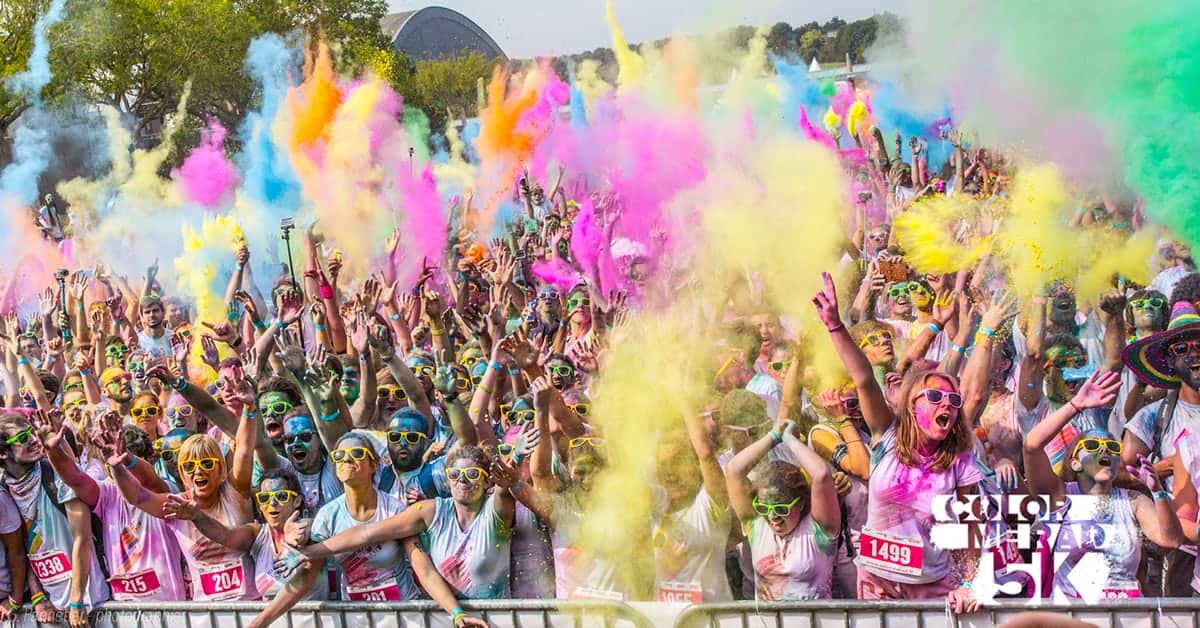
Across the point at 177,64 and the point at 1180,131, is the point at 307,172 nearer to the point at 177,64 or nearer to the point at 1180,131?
the point at 1180,131

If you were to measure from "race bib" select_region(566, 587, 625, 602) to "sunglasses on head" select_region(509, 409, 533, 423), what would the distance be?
0.85 m

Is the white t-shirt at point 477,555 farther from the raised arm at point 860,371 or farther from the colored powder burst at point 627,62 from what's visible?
→ the colored powder burst at point 627,62

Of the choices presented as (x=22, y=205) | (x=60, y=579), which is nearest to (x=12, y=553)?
(x=60, y=579)

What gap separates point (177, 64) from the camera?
24.2 meters

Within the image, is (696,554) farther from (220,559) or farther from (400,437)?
(220,559)

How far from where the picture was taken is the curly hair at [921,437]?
3672mm

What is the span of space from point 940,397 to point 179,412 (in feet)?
10.7

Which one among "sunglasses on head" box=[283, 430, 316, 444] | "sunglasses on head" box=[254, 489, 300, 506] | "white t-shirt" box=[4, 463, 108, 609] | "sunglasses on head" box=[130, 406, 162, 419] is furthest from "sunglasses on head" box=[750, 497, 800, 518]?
"sunglasses on head" box=[130, 406, 162, 419]

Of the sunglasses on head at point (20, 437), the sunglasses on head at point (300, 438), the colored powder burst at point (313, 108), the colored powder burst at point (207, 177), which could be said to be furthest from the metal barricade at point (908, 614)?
the colored powder burst at point (207, 177)

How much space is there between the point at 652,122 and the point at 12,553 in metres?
5.25

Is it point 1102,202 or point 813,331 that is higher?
point 1102,202

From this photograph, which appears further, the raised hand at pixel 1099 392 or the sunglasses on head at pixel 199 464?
the sunglasses on head at pixel 199 464

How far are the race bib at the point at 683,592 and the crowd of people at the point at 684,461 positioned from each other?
16 millimetres

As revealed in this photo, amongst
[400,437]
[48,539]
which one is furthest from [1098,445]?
[48,539]
